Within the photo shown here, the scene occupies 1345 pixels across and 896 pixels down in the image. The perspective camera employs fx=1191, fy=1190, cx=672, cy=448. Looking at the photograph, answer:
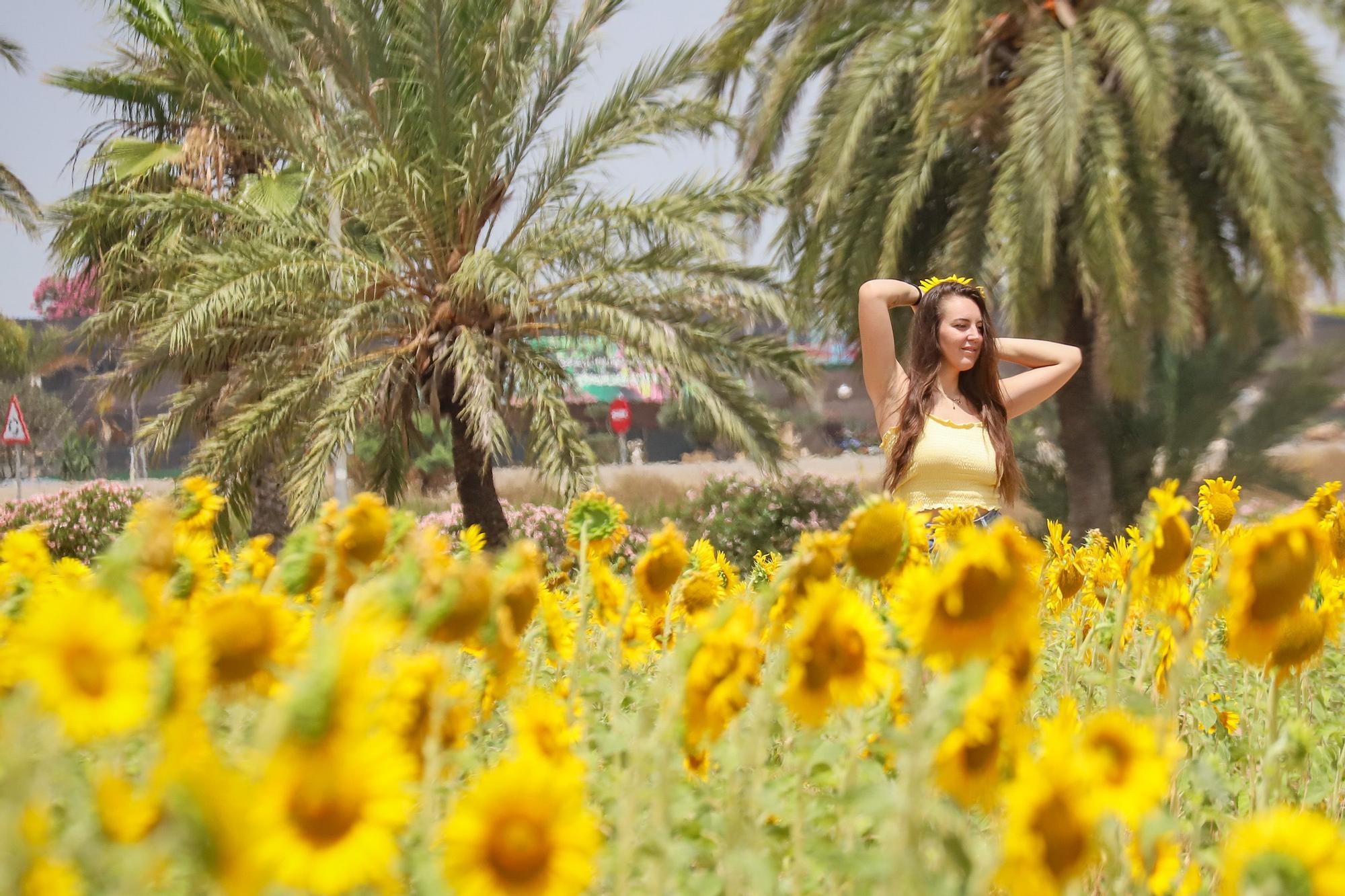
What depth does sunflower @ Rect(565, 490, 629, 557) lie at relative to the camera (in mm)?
1510

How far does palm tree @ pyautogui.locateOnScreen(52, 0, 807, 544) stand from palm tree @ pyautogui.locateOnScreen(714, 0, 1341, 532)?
0.72 m

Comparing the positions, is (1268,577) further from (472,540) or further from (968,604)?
(472,540)

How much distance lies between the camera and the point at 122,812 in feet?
2.22

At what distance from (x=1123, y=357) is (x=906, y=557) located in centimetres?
703

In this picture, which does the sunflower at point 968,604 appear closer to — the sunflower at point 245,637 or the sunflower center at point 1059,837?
the sunflower center at point 1059,837

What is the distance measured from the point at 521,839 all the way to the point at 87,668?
10.5 inches

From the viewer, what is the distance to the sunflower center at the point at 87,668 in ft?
2.23

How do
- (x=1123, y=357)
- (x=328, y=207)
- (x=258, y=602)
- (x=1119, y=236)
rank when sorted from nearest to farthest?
(x=258, y=602) < (x=1119, y=236) < (x=1123, y=357) < (x=328, y=207)

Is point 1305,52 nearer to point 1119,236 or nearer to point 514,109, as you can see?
point 1119,236

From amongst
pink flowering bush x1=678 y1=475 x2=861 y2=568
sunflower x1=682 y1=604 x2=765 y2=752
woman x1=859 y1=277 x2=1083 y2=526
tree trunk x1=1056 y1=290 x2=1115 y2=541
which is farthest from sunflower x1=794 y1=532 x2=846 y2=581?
pink flowering bush x1=678 y1=475 x2=861 y2=568

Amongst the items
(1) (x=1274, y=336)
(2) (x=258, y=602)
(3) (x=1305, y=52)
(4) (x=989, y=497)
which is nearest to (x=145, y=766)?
(2) (x=258, y=602)

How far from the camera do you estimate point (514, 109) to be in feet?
26.6

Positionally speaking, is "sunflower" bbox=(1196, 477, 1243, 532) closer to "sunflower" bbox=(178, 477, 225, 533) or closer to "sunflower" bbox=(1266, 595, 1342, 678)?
"sunflower" bbox=(1266, 595, 1342, 678)

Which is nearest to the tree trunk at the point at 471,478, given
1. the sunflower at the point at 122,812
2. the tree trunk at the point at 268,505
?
the tree trunk at the point at 268,505
